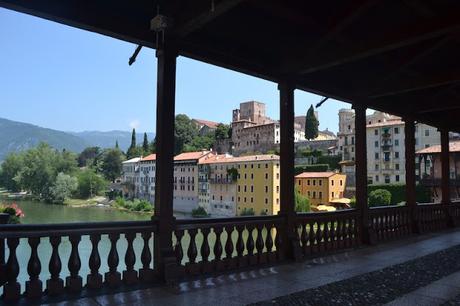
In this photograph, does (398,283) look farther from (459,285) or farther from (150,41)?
(150,41)

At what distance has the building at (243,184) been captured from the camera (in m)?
46.2

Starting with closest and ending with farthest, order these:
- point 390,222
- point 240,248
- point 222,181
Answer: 1. point 240,248
2. point 390,222
3. point 222,181

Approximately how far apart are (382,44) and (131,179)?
6741cm

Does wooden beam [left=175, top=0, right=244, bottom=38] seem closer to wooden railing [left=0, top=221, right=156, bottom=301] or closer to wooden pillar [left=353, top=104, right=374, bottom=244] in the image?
wooden railing [left=0, top=221, right=156, bottom=301]

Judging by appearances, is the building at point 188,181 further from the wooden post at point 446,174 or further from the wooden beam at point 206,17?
the wooden beam at point 206,17

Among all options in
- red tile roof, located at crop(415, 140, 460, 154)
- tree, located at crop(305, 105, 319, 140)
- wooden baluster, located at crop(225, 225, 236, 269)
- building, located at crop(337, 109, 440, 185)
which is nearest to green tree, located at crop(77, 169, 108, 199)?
tree, located at crop(305, 105, 319, 140)

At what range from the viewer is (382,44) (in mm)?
4254

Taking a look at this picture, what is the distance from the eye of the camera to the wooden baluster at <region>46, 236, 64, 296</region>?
123 inches

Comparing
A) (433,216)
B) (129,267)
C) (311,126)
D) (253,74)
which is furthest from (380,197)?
(129,267)

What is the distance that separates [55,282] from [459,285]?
144 inches

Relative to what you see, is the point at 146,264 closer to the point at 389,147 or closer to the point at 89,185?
the point at 389,147

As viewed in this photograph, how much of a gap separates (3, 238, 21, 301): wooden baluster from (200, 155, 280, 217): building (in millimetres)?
41592

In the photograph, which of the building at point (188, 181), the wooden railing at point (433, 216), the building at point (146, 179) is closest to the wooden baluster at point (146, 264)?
the wooden railing at point (433, 216)

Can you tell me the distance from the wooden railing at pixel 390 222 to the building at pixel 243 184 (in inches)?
1444
